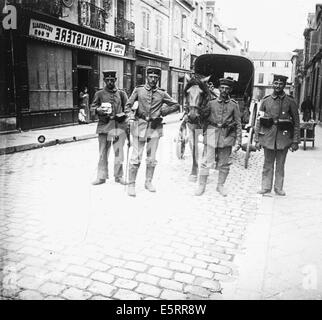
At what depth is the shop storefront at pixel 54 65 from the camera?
12945 mm

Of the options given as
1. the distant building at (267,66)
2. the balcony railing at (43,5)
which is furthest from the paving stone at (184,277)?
the distant building at (267,66)

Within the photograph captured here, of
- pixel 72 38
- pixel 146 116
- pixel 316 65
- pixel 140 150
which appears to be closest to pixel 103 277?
pixel 140 150

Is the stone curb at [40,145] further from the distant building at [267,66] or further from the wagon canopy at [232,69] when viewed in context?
the distant building at [267,66]

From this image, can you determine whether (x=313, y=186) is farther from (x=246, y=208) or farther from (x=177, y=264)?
(x=177, y=264)

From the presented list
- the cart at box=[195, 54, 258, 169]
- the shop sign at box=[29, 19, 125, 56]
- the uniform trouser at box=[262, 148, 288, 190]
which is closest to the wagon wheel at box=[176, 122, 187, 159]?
the cart at box=[195, 54, 258, 169]

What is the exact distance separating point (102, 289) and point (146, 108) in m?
3.50

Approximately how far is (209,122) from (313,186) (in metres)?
2.44

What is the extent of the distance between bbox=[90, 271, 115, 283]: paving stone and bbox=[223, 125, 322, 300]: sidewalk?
3.34 feet

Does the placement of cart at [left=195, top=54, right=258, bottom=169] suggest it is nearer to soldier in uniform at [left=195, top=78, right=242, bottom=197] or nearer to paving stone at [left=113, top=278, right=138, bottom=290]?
soldier in uniform at [left=195, top=78, right=242, bottom=197]

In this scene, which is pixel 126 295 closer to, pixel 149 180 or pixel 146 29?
pixel 149 180

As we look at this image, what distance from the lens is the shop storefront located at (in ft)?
42.5

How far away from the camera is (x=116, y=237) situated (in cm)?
409

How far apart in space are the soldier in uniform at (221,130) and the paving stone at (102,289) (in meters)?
3.14
